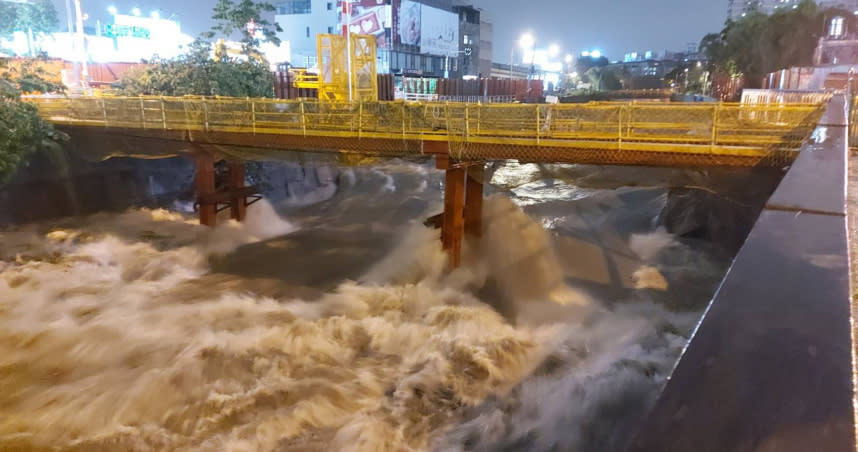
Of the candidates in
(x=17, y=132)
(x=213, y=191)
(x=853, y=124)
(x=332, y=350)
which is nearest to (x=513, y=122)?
(x=332, y=350)

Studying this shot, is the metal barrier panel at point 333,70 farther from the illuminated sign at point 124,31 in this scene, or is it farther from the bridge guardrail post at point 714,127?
the illuminated sign at point 124,31

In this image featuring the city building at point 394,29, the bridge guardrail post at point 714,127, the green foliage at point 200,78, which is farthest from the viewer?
the city building at point 394,29

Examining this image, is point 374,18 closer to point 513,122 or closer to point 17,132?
point 17,132

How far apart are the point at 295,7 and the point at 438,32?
17.0 m

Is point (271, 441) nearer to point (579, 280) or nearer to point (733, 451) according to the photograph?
point (733, 451)

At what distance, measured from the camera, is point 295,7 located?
61531 millimetres

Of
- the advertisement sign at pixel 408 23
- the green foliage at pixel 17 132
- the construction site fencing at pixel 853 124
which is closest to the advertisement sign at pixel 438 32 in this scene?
the advertisement sign at pixel 408 23

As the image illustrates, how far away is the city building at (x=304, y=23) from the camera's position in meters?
57.8

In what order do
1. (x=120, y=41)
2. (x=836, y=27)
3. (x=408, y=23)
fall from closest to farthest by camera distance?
1. (x=836, y=27)
2. (x=120, y=41)
3. (x=408, y=23)

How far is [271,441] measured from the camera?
654 centimetres

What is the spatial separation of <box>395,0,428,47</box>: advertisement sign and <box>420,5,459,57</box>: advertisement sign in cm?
68

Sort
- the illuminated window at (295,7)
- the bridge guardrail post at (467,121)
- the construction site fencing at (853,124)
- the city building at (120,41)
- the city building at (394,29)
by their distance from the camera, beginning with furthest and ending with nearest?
1. the illuminated window at (295,7)
2. the city building at (394,29)
3. the city building at (120,41)
4. the bridge guardrail post at (467,121)
5. the construction site fencing at (853,124)

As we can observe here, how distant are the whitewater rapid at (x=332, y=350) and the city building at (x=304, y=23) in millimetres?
48597

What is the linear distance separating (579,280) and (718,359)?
35.4 feet
